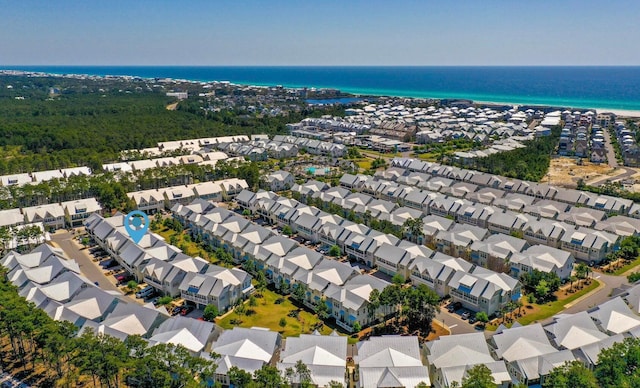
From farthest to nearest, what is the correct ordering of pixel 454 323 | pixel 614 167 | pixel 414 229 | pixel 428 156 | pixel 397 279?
pixel 428 156 < pixel 614 167 < pixel 414 229 < pixel 397 279 < pixel 454 323

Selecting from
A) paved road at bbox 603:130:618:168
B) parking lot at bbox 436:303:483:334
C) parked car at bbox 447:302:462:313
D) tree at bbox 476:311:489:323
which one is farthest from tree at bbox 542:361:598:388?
paved road at bbox 603:130:618:168

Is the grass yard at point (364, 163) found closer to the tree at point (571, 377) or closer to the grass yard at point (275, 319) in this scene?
the grass yard at point (275, 319)

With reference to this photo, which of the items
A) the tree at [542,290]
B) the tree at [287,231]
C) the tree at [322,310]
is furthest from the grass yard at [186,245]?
the tree at [542,290]

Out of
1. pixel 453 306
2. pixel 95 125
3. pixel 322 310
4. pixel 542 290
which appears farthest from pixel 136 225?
pixel 95 125

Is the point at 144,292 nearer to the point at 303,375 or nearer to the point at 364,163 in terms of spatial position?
the point at 303,375

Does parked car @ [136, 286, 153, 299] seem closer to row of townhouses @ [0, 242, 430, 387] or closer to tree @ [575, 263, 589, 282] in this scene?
row of townhouses @ [0, 242, 430, 387]

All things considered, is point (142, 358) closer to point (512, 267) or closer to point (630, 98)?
point (512, 267)
